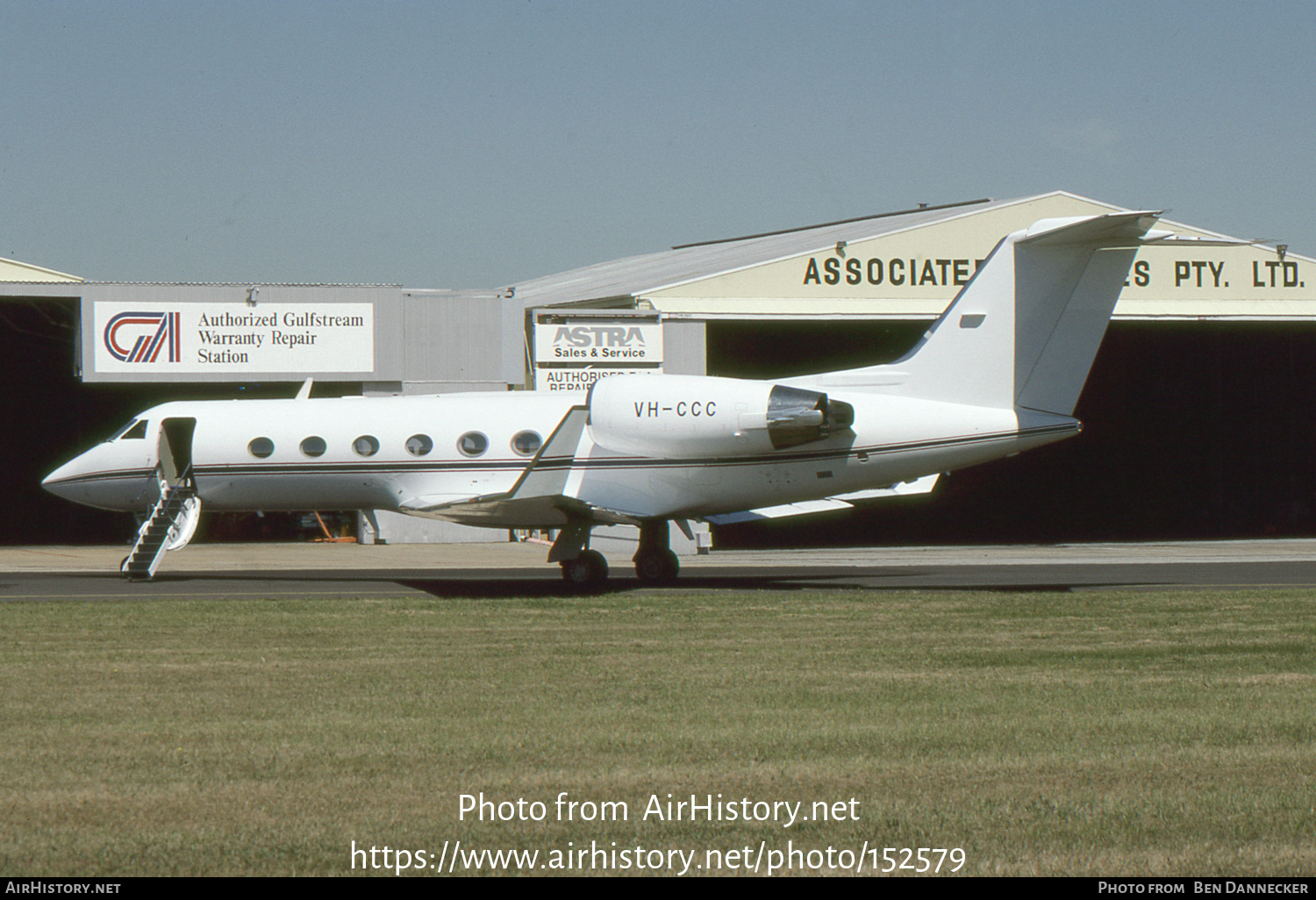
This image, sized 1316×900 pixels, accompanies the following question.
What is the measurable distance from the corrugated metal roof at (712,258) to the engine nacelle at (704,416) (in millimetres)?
14261

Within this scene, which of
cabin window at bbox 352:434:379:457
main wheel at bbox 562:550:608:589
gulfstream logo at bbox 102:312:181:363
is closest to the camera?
main wheel at bbox 562:550:608:589

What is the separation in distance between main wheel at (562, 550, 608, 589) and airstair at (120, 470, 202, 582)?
6661mm

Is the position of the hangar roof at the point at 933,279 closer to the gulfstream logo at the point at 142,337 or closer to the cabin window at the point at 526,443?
the gulfstream logo at the point at 142,337

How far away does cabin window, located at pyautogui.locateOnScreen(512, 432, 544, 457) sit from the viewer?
22312 millimetres

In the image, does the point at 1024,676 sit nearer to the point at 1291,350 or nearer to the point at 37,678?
the point at 37,678

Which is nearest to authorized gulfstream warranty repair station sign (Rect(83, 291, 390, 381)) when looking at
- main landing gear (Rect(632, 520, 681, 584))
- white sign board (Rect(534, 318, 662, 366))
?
white sign board (Rect(534, 318, 662, 366))

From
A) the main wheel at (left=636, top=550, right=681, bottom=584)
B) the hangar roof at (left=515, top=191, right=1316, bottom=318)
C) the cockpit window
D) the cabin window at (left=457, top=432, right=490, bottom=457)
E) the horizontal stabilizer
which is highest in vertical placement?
the hangar roof at (left=515, top=191, right=1316, bottom=318)

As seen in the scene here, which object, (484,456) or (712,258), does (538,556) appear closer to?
(484,456)

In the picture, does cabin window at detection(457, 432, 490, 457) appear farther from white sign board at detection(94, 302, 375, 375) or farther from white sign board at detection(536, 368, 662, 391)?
white sign board at detection(94, 302, 375, 375)

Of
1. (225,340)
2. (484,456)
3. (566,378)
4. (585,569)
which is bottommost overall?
(585,569)

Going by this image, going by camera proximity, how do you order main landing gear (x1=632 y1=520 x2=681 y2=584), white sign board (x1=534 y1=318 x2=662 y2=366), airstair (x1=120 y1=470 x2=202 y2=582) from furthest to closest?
1. white sign board (x1=534 y1=318 x2=662 y2=366)
2. airstair (x1=120 y1=470 x2=202 y2=582)
3. main landing gear (x1=632 y1=520 x2=681 y2=584)

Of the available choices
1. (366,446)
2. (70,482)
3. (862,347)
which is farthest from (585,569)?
(862,347)

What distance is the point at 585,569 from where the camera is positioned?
2141cm

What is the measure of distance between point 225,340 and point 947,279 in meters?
18.4
